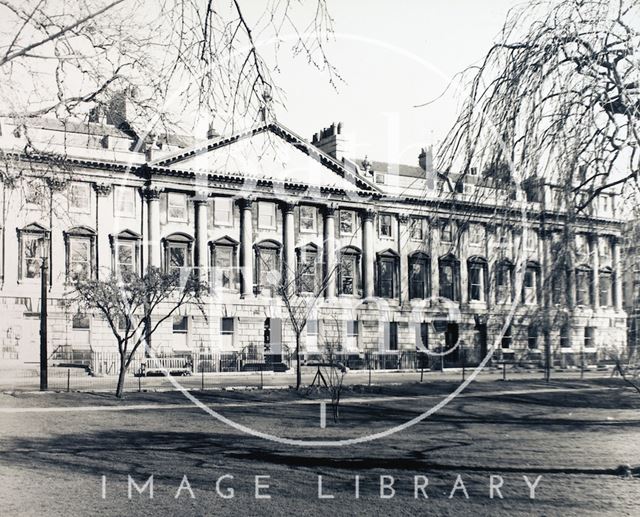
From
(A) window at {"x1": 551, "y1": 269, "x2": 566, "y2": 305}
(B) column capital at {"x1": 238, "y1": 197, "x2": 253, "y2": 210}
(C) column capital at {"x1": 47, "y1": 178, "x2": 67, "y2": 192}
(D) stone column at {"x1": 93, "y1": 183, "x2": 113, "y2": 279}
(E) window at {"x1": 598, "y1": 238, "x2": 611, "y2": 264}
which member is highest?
(B) column capital at {"x1": 238, "y1": 197, "x2": 253, "y2": 210}

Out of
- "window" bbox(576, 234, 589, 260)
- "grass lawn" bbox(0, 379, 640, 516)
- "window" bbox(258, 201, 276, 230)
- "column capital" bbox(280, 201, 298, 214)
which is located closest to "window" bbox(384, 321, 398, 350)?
"column capital" bbox(280, 201, 298, 214)

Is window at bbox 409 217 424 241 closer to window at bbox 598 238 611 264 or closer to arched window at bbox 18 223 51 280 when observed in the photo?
window at bbox 598 238 611 264

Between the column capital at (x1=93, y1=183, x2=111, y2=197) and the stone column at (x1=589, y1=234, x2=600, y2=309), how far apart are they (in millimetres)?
37080

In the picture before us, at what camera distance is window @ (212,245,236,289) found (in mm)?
45906

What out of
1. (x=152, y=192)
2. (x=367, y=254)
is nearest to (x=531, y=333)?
(x=152, y=192)

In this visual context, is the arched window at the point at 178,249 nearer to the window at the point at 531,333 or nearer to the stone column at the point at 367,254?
the stone column at the point at 367,254

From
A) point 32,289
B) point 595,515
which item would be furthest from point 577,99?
point 32,289

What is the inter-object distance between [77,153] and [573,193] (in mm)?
37770

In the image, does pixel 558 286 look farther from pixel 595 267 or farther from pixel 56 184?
pixel 56 184

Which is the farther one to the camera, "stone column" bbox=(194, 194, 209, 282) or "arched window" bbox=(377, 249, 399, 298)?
"arched window" bbox=(377, 249, 399, 298)

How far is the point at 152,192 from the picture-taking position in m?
44.0

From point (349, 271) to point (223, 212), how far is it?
8438mm

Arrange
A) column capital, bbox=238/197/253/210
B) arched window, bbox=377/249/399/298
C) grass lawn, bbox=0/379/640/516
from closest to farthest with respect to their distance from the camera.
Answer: grass lawn, bbox=0/379/640/516
column capital, bbox=238/197/253/210
arched window, bbox=377/249/399/298

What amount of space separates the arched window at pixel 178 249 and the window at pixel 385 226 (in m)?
12.3
